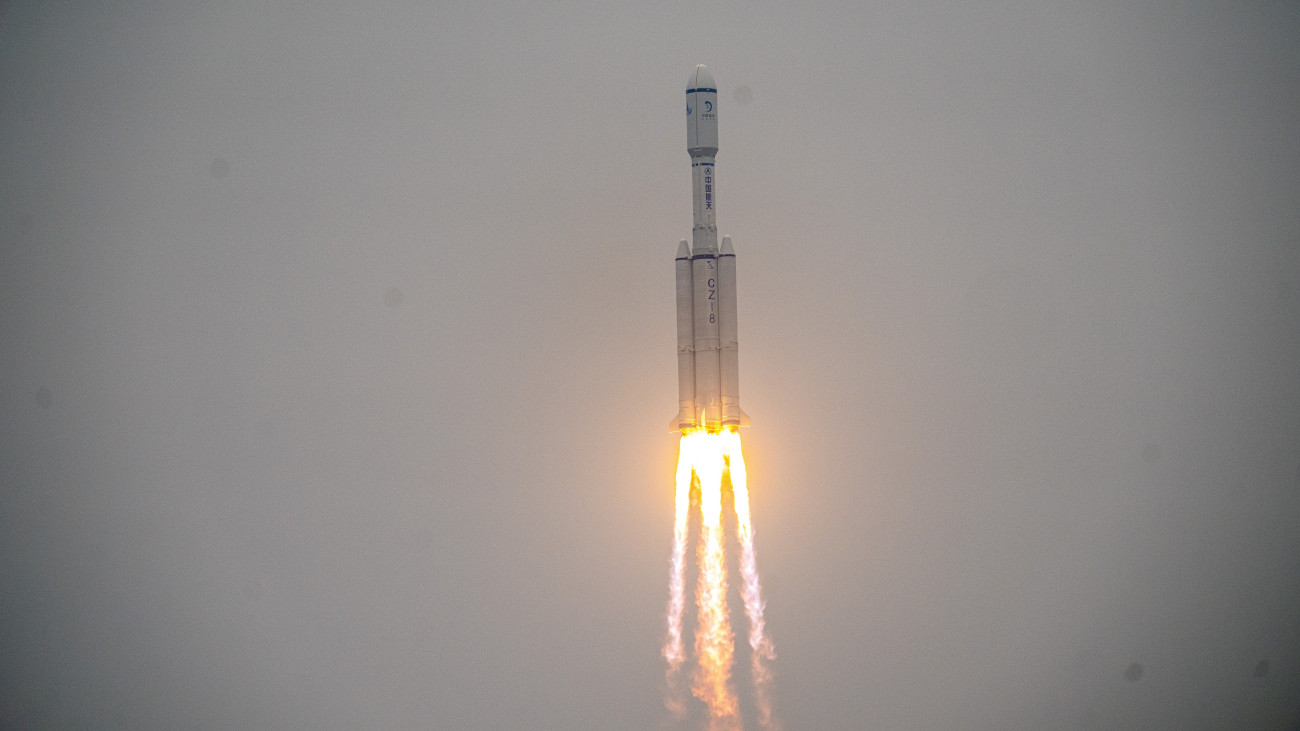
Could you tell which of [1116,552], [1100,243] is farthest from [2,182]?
[1116,552]

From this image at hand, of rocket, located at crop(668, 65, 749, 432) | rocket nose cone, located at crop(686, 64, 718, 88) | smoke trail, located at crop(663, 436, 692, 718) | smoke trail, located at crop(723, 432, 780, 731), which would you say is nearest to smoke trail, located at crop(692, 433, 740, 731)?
smoke trail, located at crop(723, 432, 780, 731)

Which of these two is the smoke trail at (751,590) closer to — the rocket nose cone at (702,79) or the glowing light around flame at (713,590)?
the glowing light around flame at (713,590)

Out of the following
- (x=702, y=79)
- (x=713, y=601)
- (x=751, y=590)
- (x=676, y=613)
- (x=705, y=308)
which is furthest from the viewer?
(x=676, y=613)

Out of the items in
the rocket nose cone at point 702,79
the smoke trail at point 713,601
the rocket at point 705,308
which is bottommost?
the smoke trail at point 713,601

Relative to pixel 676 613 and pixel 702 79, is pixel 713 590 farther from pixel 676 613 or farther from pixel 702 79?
pixel 702 79

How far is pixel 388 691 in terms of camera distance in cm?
2300

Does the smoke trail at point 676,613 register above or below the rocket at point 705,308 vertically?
below

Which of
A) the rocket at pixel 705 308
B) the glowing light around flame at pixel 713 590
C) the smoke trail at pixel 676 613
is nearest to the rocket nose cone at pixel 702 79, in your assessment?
the rocket at pixel 705 308

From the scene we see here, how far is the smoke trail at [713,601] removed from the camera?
17594 mm

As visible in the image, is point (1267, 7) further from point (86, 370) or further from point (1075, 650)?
point (86, 370)

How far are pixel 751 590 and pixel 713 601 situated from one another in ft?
3.99

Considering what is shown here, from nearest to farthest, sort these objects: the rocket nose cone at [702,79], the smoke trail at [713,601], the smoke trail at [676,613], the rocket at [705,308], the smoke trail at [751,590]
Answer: the rocket at [705,308] → the rocket nose cone at [702,79] → the smoke trail at [713,601] → the smoke trail at [751,590] → the smoke trail at [676,613]

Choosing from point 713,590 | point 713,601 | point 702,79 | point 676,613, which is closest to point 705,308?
point 702,79

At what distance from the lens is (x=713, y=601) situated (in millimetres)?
19094
